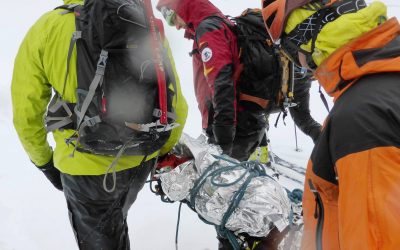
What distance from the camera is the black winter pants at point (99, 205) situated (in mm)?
2324

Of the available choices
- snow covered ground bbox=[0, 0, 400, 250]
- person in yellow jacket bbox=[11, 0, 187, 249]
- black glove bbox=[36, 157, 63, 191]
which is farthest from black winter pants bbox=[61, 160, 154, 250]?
snow covered ground bbox=[0, 0, 400, 250]

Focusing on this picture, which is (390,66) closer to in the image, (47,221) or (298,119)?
(298,119)

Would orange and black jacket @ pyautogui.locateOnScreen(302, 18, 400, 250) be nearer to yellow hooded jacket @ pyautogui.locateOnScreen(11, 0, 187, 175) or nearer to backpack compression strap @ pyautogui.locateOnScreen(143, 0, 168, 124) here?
backpack compression strap @ pyautogui.locateOnScreen(143, 0, 168, 124)

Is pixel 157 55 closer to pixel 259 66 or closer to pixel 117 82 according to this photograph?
pixel 117 82

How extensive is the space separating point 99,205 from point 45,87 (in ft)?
2.54

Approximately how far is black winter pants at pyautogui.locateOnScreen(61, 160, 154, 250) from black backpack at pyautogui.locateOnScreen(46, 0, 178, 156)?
24 centimetres

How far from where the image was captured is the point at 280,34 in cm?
166

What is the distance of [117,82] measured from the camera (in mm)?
2113

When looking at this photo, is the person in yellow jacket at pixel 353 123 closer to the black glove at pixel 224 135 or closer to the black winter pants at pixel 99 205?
the black winter pants at pixel 99 205

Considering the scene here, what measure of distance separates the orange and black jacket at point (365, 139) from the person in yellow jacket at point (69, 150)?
4.12ft

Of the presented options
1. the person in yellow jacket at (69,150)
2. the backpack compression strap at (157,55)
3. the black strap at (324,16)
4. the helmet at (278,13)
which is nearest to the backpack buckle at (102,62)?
the person in yellow jacket at (69,150)

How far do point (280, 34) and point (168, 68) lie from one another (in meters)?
0.83

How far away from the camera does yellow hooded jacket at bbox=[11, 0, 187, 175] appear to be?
206cm

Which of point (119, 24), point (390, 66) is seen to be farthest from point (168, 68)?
point (390, 66)
